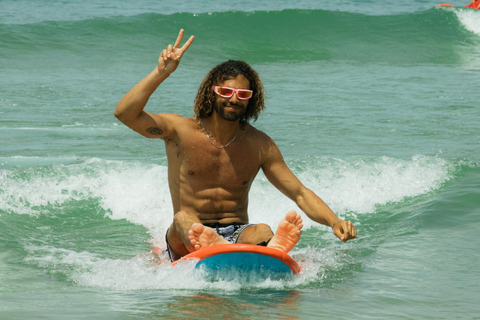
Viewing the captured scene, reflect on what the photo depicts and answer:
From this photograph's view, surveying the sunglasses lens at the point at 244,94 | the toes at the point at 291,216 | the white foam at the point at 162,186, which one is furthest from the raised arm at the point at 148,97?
the white foam at the point at 162,186

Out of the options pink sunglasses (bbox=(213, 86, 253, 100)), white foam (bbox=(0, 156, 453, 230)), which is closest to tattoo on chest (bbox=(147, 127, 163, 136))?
pink sunglasses (bbox=(213, 86, 253, 100))

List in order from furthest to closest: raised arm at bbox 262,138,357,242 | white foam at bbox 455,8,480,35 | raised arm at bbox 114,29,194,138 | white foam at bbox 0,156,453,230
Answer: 1. white foam at bbox 455,8,480,35
2. white foam at bbox 0,156,453,230
3. raised arm at bbox 262,138,357,242
4. raised arm at bbox 114,29,194,138

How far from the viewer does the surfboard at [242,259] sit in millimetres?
4574

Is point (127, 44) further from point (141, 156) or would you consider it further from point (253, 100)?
point (253, 100)

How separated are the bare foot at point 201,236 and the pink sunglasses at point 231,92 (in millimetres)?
889

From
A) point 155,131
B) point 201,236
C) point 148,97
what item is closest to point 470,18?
point 155,131

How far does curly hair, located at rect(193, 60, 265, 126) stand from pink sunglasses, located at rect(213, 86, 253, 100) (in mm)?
78

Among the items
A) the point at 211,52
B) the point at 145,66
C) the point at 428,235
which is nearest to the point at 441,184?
the point at 428,235

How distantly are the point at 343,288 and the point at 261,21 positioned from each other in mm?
20188

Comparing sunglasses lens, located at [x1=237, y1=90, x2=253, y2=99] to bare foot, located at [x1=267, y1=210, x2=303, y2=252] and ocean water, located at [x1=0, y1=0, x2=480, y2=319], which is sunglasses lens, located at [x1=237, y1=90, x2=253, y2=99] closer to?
bare foot, located at [x1=267, y1=210, x2=303, y2=252]

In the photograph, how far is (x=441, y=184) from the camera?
8.35 metres

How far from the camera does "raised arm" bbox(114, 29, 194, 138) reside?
4.57m

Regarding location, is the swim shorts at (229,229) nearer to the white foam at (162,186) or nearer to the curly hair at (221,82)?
the curly hair at (221,82)

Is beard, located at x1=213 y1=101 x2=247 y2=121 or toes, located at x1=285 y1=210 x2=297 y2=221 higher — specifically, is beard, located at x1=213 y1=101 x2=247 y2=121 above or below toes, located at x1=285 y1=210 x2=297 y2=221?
above
